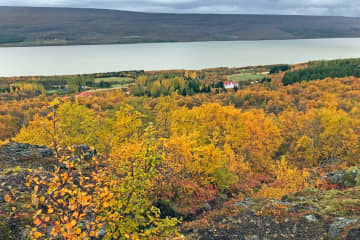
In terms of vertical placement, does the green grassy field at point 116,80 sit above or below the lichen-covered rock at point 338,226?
above

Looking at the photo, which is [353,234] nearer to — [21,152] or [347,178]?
[347,178]

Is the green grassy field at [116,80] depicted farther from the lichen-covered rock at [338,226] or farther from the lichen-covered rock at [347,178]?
the lichen-covered rock at [338,226]

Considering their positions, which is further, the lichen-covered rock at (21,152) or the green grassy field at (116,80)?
the green grassy field at (116,80)

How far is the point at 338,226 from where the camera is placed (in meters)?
16.2

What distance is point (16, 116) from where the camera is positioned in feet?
279

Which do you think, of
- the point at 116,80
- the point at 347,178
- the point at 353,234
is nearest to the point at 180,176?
the point at 353,234

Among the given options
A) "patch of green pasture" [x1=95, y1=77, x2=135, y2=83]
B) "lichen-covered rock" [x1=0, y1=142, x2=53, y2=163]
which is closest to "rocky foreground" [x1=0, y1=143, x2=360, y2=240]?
"lichen-covered rock" [x1=0, y1=142, x2=53, y2=163]

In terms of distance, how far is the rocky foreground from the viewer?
15841mm

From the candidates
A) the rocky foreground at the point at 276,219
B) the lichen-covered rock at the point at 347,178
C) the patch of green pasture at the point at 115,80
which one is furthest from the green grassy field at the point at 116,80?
the lichen-covered rock at the point at 347,178

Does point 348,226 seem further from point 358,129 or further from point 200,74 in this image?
point 200,74

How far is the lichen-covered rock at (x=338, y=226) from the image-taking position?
15748 mm

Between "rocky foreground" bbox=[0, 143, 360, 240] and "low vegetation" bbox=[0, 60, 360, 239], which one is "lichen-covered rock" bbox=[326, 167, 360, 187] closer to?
"low vegetation" bbox=[0, 60, 360, 239]

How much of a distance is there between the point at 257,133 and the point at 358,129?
1795 cm

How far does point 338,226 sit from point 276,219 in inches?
149
